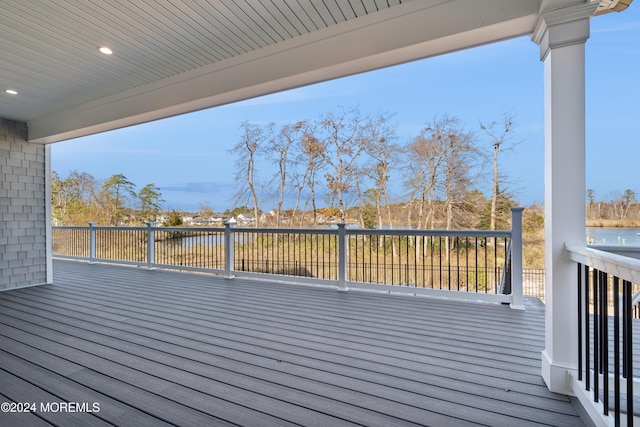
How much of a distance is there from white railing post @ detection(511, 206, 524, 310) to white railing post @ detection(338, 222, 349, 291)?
210 centimetres

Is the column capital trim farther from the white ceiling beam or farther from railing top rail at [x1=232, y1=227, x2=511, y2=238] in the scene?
railing top rail at [x1=232, y1=227, x2=511, y2=238]

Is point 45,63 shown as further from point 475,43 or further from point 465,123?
point 465,123

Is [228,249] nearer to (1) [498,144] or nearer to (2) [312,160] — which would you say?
(2) [312,160]

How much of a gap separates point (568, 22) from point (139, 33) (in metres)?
3.29

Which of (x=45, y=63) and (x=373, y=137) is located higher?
(x=373, y=137)

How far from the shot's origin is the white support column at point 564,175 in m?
1.92

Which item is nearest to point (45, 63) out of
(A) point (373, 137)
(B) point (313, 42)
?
(B) point (313, 42)

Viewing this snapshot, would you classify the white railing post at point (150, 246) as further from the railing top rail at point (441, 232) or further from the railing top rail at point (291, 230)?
the railing top rail at point (441, 232)

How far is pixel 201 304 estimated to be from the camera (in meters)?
3.94

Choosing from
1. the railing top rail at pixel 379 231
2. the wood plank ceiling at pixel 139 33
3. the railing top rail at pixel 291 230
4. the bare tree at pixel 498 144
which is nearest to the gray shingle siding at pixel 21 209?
the wood plank ceiling at pixel 139 33

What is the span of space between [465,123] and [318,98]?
15.4 ft

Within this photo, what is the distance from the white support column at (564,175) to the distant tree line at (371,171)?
6369 millimetres

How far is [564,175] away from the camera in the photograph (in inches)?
76.5

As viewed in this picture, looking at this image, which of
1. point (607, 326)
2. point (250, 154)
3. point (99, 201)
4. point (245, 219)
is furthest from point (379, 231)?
point (99, 201)
